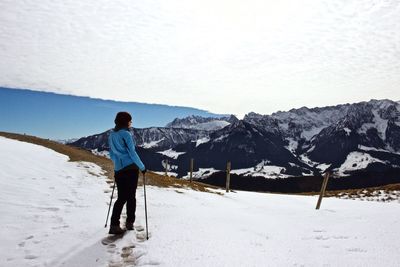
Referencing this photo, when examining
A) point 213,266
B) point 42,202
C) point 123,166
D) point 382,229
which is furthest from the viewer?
point 42,202

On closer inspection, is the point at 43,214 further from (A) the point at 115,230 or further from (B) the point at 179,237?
(B) the point at 179,237

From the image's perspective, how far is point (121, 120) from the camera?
8.81 m

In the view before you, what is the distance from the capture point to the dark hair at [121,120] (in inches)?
345

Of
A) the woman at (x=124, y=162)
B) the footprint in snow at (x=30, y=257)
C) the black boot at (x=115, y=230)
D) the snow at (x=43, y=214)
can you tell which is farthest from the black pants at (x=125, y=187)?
the footprint in snow at (x=30, y=257)

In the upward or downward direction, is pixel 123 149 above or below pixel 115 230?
above

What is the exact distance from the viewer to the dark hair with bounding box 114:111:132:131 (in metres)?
8.77

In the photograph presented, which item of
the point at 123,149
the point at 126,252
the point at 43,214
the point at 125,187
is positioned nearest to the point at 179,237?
the point at 126,252

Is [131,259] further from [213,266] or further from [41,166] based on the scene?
[41,166]

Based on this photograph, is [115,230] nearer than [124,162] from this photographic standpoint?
Yes

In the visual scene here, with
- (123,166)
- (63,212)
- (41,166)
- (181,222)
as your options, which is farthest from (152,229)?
(41,166)

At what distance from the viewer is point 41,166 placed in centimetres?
1931

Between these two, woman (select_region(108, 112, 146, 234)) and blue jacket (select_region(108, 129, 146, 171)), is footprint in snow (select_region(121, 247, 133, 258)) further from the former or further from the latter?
blue jacket (select_region(108, 129, 146, 171))

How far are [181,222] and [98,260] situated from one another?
353 cm

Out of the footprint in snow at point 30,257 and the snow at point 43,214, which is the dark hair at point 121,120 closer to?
the snow at point 43,214
